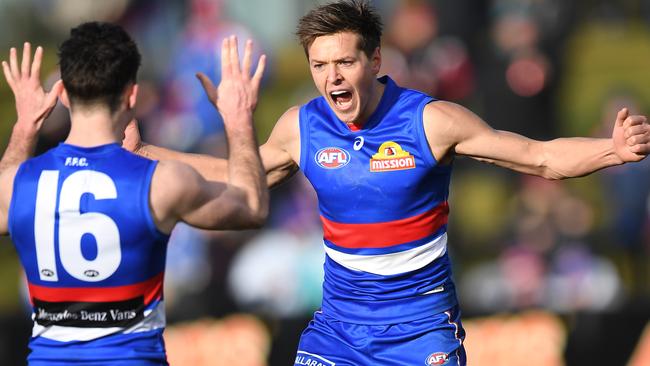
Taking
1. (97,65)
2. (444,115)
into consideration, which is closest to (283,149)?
(444,115)

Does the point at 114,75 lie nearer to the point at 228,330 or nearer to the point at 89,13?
the point at 228,330

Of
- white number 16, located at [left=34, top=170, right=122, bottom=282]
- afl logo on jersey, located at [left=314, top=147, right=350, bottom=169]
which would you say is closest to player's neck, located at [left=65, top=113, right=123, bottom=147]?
white number 16, located at [left=34, top=170, right=122, bottom=282]

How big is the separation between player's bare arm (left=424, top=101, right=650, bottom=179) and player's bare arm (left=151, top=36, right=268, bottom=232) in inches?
54.2

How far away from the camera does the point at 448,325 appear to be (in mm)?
6812

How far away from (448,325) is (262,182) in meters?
1.74

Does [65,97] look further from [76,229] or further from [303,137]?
[303,137]

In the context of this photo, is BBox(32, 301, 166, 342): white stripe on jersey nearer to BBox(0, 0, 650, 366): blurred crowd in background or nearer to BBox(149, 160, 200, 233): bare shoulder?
BBox(149, 160, 200, 233): bare shoulder

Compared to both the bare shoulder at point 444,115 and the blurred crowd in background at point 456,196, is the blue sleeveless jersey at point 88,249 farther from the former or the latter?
the blurred crowd in background at point 456,196

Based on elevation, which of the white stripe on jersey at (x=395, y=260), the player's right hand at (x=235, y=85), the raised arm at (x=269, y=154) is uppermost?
the player's right hand at (x=235, y=85)

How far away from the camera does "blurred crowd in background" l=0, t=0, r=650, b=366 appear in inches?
425

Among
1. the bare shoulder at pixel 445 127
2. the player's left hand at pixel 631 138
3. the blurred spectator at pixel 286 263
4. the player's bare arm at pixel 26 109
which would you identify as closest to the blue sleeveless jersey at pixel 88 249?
the player's bare arm at pixel 26 109

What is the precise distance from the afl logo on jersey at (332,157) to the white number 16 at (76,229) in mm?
1845

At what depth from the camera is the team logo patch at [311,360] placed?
6770mm

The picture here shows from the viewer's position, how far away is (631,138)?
642 cm
